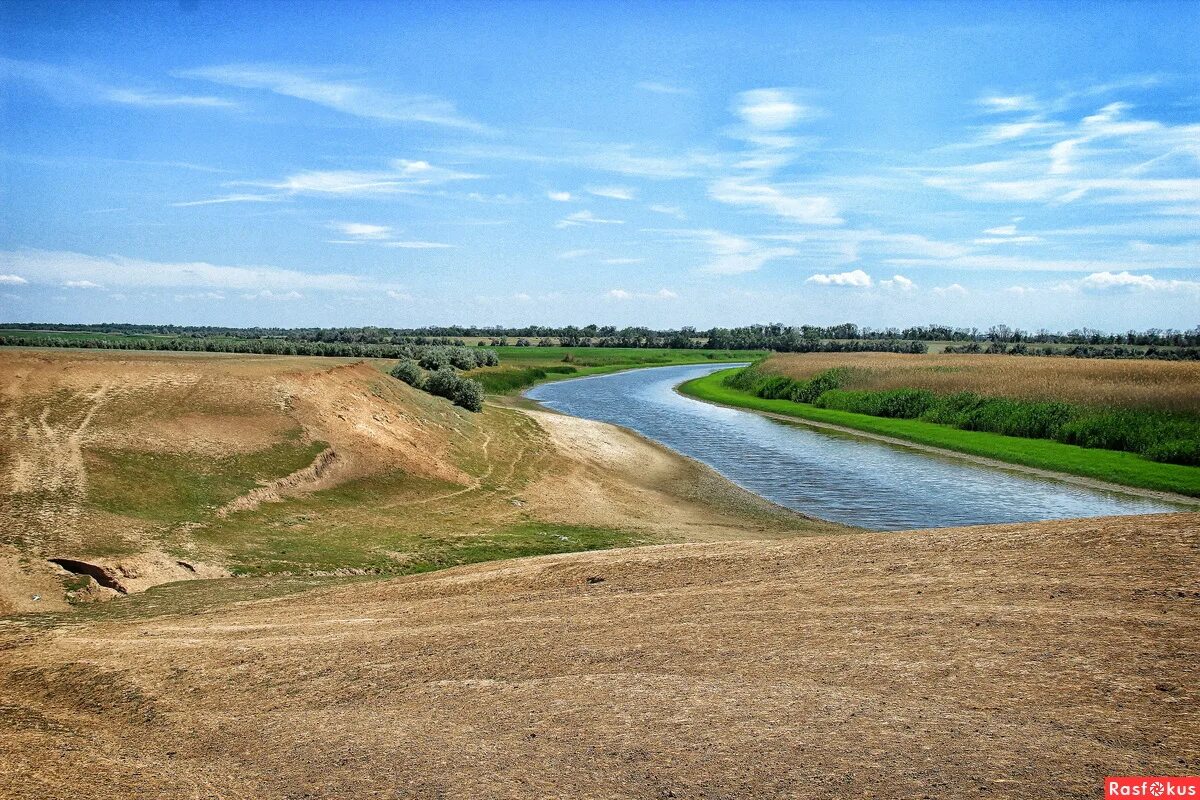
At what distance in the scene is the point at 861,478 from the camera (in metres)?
33.5

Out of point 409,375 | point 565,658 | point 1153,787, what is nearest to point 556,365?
point 409,375

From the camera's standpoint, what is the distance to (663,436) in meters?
46.7

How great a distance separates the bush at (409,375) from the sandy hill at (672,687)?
84.0ft

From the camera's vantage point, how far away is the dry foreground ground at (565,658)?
22.6ft

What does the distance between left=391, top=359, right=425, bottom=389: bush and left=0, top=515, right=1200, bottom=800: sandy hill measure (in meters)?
25.6

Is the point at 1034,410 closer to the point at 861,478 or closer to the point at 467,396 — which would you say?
the point at 861,478

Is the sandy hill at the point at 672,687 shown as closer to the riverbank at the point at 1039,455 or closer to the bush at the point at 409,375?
the riverbank at the point at 1039,455

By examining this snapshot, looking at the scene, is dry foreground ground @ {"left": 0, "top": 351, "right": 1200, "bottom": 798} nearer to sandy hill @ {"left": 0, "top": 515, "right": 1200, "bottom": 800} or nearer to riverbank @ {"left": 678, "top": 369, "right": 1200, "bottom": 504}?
sandy hill @ {"left": 0, "top": 515, "right": 1200, "bottom": 800}

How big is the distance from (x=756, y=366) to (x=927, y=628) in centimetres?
8091

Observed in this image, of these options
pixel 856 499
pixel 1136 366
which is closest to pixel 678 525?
pixel 856 499

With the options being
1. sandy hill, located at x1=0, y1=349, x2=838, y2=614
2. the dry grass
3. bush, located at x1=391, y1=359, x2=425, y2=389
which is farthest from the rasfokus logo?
the dry grass

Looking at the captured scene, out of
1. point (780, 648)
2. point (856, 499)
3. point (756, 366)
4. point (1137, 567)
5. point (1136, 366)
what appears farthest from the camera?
point (756, 366)

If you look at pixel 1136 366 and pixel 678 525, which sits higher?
pixel 1136 366

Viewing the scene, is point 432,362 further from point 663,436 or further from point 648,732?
point 648,732
